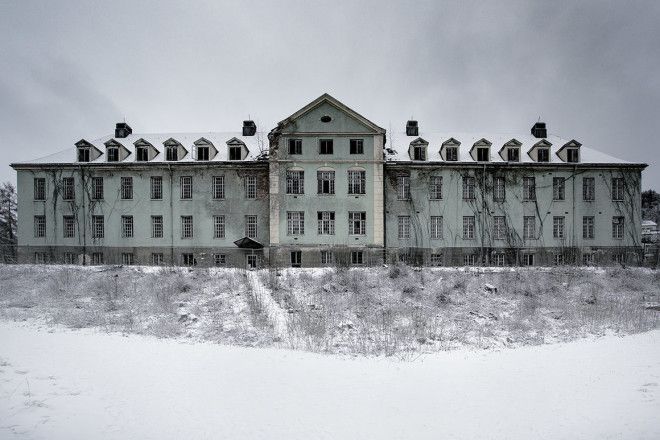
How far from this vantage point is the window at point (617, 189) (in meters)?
30.7

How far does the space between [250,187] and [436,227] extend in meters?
15.6

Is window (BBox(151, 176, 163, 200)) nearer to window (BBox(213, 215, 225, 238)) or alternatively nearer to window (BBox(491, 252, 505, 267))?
window (BBox(213, 215, 225, 238))

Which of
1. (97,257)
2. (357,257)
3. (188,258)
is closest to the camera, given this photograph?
(357,257)

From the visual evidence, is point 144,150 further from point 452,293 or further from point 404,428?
point 404,428

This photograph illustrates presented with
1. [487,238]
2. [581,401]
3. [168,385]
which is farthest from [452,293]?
[487,238]

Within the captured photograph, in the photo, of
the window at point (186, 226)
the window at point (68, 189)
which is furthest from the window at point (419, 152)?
the window at point (68, 189)

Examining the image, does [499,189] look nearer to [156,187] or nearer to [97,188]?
[156,187]

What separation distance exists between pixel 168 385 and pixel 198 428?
185 cm

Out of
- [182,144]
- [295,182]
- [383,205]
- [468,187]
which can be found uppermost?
[182,144]

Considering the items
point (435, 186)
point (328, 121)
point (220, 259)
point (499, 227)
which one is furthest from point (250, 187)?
point (499, 227)

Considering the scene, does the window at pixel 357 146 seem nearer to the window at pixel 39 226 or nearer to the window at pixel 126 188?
the window at pixel 126 188

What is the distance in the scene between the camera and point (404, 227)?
98.8 feet

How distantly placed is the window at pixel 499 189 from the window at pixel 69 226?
35103 mm

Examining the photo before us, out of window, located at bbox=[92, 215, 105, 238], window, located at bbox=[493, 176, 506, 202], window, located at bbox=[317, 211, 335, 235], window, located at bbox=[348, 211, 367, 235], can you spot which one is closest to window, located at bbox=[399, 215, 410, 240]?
window, located at bbox=[348, 211, 367, 235]
